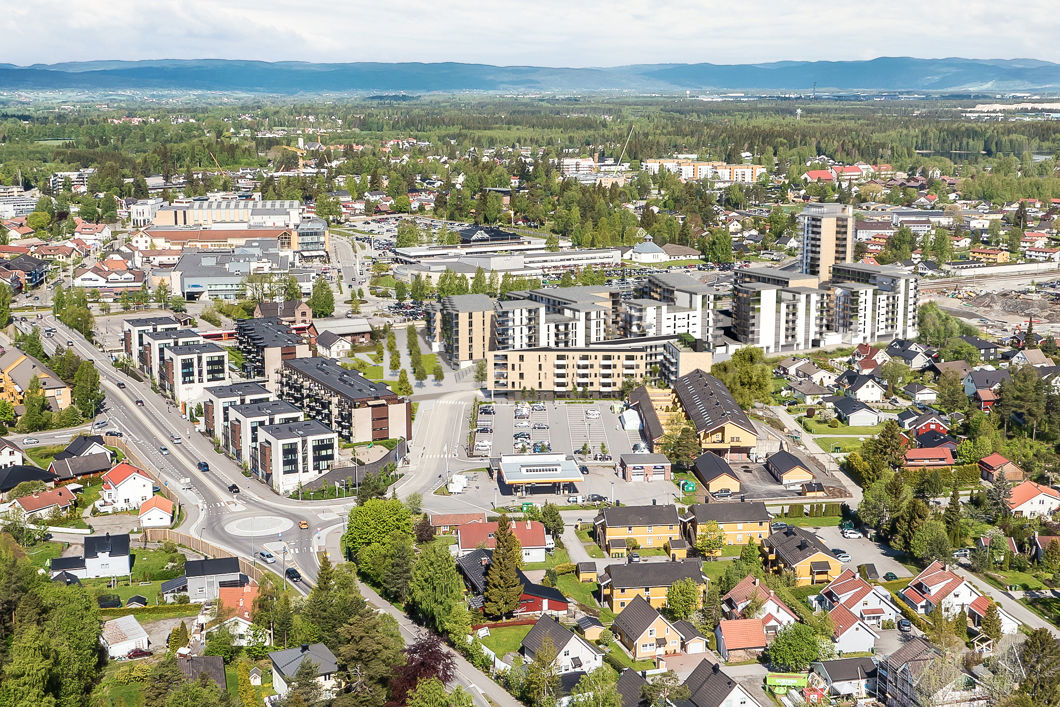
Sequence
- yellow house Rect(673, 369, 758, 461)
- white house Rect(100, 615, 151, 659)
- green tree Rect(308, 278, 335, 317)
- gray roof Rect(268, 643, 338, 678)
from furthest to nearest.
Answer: green tree Rect(308, 278, 335, 317)
yellow house Rect(673, 369, 758, 461)
white house Rect(100, 615, 151, 659)
gray roof Rect(268, 643, 338, 678)

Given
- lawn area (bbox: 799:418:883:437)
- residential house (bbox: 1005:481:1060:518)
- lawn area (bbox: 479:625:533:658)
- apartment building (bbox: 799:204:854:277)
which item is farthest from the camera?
apartment building (bbox: 799:204:854:277)

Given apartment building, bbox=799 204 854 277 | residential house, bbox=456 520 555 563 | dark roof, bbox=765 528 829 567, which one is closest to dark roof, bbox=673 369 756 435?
dark roof, bbox=765 528 829 567

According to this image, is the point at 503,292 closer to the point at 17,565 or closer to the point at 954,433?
the point at 954,433

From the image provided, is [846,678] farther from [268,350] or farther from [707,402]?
[268,350]

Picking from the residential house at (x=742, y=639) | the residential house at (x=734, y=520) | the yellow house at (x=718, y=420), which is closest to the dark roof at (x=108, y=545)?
the residential house at (x=734, y=520)

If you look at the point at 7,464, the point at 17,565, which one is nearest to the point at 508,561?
the point at 17,565

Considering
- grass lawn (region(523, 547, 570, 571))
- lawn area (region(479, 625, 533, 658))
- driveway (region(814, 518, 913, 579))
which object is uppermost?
grass lawn (region(523, 547, 570, 571))

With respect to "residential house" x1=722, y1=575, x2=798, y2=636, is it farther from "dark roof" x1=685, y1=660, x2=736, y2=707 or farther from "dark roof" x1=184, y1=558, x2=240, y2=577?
"dark roof" x1=184, y1=558, x2=240, y2=577
